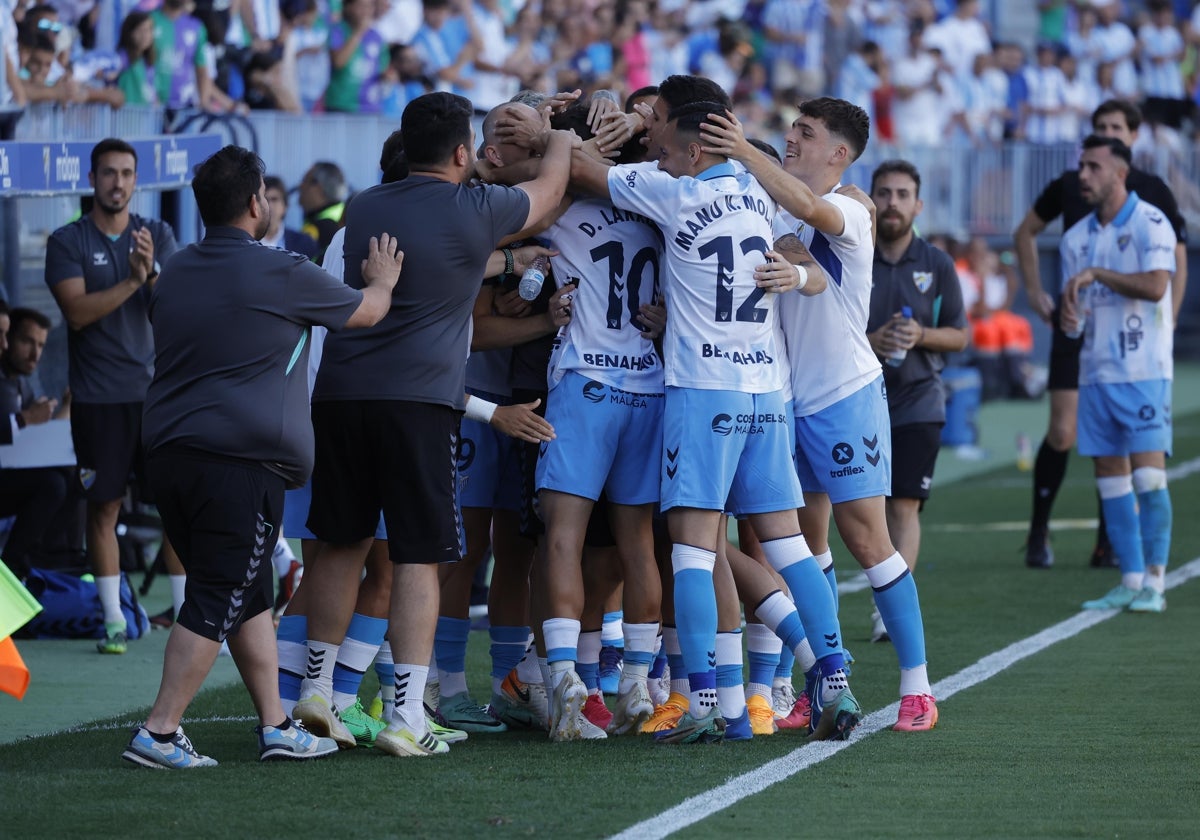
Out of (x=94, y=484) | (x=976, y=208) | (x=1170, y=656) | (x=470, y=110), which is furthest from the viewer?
(x=976, y=208)

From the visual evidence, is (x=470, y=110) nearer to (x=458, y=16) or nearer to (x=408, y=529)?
(x=408, y=529)

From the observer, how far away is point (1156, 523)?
995cm

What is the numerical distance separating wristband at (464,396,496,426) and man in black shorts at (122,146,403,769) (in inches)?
26.5

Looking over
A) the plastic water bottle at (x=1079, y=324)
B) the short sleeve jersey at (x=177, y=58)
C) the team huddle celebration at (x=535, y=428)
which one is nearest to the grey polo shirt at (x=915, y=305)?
the plastic water bottle at (x=1079, y=324)

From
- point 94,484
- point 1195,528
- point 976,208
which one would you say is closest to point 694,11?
point 976,208

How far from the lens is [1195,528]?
1280 cm

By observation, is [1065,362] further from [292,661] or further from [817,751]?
[292,661]

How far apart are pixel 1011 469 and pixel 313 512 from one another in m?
11.2

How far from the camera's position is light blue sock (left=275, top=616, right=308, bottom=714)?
6.68 metres

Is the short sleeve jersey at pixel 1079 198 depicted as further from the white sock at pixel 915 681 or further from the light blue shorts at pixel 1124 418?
the white sock at pixel 915 681

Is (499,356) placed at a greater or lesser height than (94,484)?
greater

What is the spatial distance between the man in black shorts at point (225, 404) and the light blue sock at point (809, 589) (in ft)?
5.28

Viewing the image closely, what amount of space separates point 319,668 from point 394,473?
0.76 meters

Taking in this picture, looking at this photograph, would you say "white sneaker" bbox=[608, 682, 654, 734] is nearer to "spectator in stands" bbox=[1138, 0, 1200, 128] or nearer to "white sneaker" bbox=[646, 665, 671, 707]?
"white sneaker" bbox=[646, 665, 671, 707]
